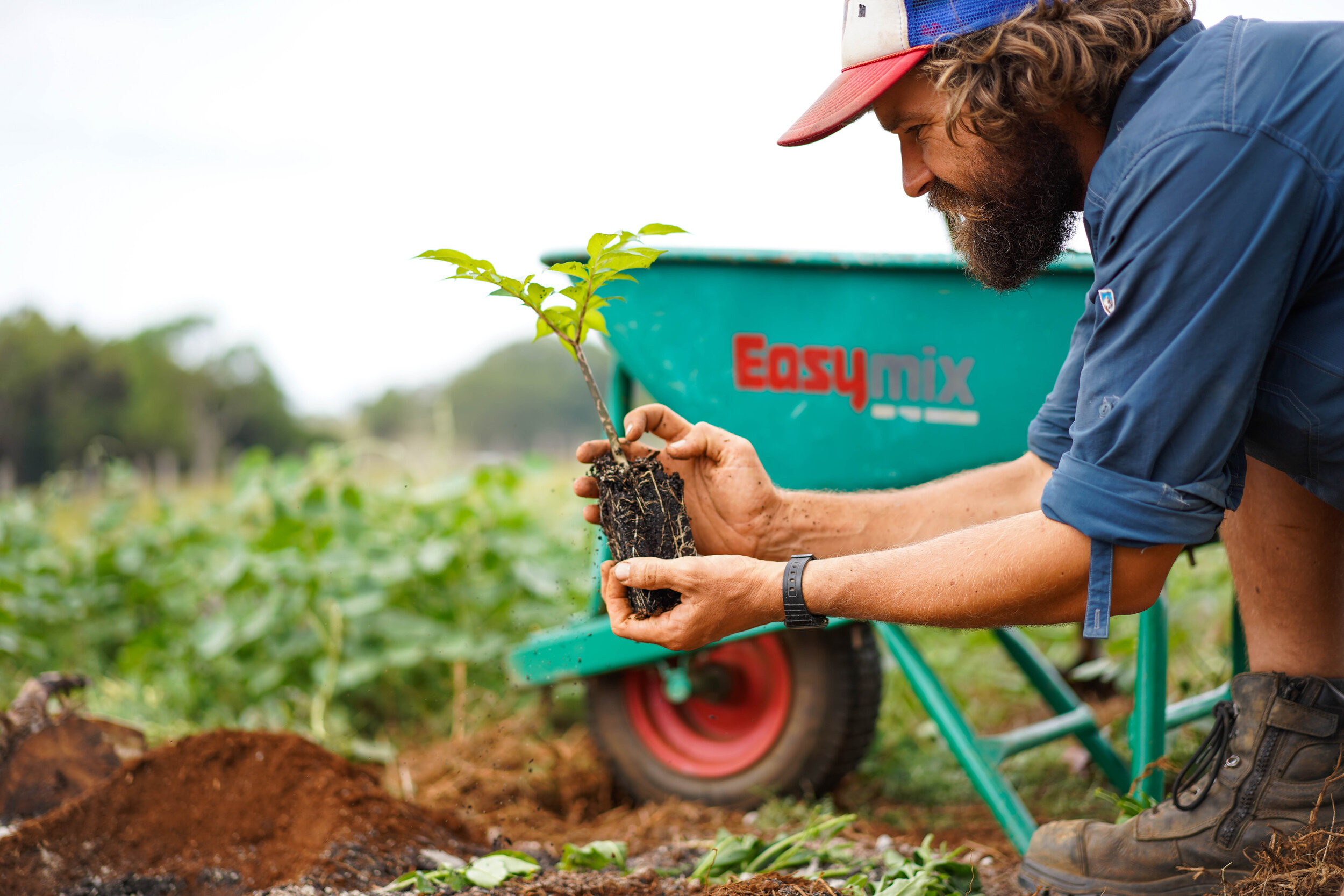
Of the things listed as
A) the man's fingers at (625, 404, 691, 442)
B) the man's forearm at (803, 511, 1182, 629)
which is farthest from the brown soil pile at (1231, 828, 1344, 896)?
the man's fingers at (625, 404, 691, 442)

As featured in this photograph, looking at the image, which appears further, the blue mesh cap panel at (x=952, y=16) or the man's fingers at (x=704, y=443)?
the man's fingers at (x=704, y=443)

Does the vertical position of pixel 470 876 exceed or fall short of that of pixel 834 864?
it exceeds it

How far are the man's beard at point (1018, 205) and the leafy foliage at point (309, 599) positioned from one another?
6.71 ft

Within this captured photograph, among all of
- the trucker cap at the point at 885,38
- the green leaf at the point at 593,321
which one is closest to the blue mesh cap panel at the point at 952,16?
the trucker cap at the point at 885,38

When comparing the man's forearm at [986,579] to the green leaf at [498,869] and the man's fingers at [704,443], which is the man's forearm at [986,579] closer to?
the man's fingers at [704,443]

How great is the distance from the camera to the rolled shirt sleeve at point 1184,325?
3.64ft

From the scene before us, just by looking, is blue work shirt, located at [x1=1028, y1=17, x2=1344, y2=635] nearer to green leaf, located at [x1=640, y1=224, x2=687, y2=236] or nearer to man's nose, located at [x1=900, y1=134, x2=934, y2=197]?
man's nose, located at [x1=900, y1=134, x2=934, y2=197]

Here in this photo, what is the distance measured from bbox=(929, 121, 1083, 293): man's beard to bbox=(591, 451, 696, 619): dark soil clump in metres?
0.63

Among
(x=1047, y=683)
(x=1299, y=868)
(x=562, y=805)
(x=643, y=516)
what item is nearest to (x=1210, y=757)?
(x=1299, y=868)

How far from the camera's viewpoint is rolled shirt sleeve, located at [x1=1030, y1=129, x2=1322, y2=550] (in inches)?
43.6

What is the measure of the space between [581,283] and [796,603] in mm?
613

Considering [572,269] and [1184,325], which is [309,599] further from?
[1184,325]

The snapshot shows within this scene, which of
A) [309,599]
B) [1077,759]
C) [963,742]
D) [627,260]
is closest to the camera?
[627,260]

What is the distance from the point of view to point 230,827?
6.60ft
